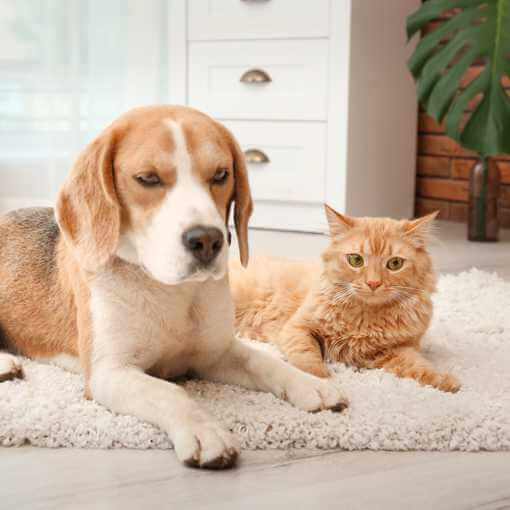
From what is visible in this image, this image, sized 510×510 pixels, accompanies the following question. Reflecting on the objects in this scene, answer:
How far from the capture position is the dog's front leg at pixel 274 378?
62.6 inches

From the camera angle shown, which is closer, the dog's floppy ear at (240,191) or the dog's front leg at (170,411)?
the dog's front leg at (170,411)

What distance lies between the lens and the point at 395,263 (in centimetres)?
191

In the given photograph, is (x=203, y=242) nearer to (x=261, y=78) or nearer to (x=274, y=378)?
(x=274, y=378)

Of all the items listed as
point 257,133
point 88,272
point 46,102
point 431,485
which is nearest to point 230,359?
point 88,272

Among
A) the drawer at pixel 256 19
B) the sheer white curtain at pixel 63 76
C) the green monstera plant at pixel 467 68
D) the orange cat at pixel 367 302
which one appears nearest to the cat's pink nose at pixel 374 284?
the orange cat at pixel 367 302

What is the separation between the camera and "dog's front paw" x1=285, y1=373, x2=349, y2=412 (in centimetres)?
158

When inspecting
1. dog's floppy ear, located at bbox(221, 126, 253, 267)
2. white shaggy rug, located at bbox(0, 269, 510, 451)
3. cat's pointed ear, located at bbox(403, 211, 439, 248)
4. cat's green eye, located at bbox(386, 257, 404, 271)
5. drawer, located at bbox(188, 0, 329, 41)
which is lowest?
white shaggy rug, located at bbox(0, 269, 510, 451)

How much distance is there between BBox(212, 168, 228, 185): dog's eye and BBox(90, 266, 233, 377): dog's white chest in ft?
0.74

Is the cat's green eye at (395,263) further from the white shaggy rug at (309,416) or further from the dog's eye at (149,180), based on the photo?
the dog's eye at (149,180)

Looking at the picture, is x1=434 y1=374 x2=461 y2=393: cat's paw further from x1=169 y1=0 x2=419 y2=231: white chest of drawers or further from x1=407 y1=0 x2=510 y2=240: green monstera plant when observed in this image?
x1=169 y1=0 x2=419 y2=231: white chest of drawers

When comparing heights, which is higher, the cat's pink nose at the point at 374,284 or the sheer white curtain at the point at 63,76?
the sheer white curtain at the point at 63,76

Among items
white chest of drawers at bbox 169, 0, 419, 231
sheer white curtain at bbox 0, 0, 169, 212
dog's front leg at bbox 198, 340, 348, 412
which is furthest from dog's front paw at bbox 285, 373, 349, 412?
sheer white curtain at bbox 0, 0, 169, 212

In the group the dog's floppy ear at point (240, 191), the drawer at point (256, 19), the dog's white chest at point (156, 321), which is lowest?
the dog's white chest at point (156, 321)

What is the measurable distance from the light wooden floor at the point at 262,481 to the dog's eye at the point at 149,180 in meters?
0.48
